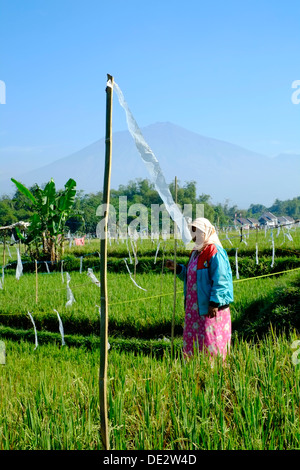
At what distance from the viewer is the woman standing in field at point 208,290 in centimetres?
323

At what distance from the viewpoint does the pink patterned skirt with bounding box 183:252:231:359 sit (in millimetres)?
3363

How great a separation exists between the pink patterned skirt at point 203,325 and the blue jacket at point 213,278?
72 mm

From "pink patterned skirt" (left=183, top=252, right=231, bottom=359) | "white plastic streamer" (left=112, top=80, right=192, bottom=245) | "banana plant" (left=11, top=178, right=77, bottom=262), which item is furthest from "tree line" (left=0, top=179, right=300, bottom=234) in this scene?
"white plastic streamer" (left=112, top=80, right=192, bottom=245)

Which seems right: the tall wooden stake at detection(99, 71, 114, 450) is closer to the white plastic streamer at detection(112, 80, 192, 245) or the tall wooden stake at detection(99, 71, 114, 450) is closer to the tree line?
the white plastic streamer at detection(112, 80, 192, 245)

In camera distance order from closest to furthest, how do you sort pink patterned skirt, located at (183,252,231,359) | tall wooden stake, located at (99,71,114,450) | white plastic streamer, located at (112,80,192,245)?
tall wooden stake, located at (99,71,114,450), white plastic streamer, located at (112,80,192,245), pink patterned skirt, located at (183,252,231,359)

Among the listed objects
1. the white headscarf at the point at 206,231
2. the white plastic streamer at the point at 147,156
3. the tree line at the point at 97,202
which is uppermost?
the tree line at the point at 97,202

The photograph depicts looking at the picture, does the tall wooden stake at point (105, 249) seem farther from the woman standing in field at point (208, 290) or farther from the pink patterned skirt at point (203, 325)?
the pink patterned skirt at point (203, 325)

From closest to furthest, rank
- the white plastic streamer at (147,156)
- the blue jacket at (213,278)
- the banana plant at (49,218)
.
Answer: the white plastic streamer at (147,156) < the blue jacket at (213,278) < the banana plant at (49,218)

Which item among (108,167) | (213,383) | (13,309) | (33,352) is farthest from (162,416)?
(13,309)

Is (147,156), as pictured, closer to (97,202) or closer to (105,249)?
(105,249)

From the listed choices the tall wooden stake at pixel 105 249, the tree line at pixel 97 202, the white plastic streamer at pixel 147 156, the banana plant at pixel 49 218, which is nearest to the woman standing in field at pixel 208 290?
the white plastic streamer at pixel 147 156

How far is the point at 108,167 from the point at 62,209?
1230 cm

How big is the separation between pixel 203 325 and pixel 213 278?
0.38 m
